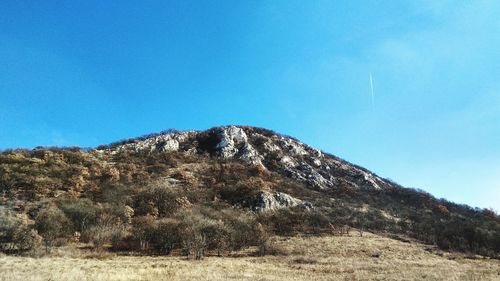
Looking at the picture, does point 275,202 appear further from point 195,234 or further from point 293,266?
point 293,266

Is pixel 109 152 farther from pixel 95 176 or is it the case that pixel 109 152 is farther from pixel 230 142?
pixel 230 142

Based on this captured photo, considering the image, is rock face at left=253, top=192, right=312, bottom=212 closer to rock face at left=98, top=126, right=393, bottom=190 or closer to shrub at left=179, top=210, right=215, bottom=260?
shrub at left=179, top=210, right=215, bottom=260

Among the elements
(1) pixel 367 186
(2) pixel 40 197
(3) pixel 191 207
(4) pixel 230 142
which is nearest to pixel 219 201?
(3) pixel 191 207

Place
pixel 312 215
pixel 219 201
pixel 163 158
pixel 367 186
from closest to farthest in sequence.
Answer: pixel 312 215
pixel 219 201
pixel 163 158
pixel 367 186

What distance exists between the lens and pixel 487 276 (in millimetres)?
28812

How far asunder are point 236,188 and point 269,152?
83.6 ft

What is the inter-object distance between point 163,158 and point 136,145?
11.2 m

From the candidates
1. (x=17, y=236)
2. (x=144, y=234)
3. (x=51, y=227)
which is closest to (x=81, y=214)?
(x=51, y=227)

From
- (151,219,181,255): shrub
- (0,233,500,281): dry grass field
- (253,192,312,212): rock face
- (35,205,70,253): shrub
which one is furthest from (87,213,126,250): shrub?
(253,192,312,212): rock face

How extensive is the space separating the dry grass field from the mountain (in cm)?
958

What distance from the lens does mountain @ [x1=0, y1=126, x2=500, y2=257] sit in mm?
52062

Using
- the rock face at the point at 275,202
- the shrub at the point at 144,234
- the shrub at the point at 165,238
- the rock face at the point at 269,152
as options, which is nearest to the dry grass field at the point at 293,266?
the shrub at the point at 165,238

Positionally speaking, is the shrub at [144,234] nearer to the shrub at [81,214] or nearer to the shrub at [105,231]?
the shrub at [105,231]

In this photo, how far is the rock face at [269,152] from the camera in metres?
Result: 80.9
